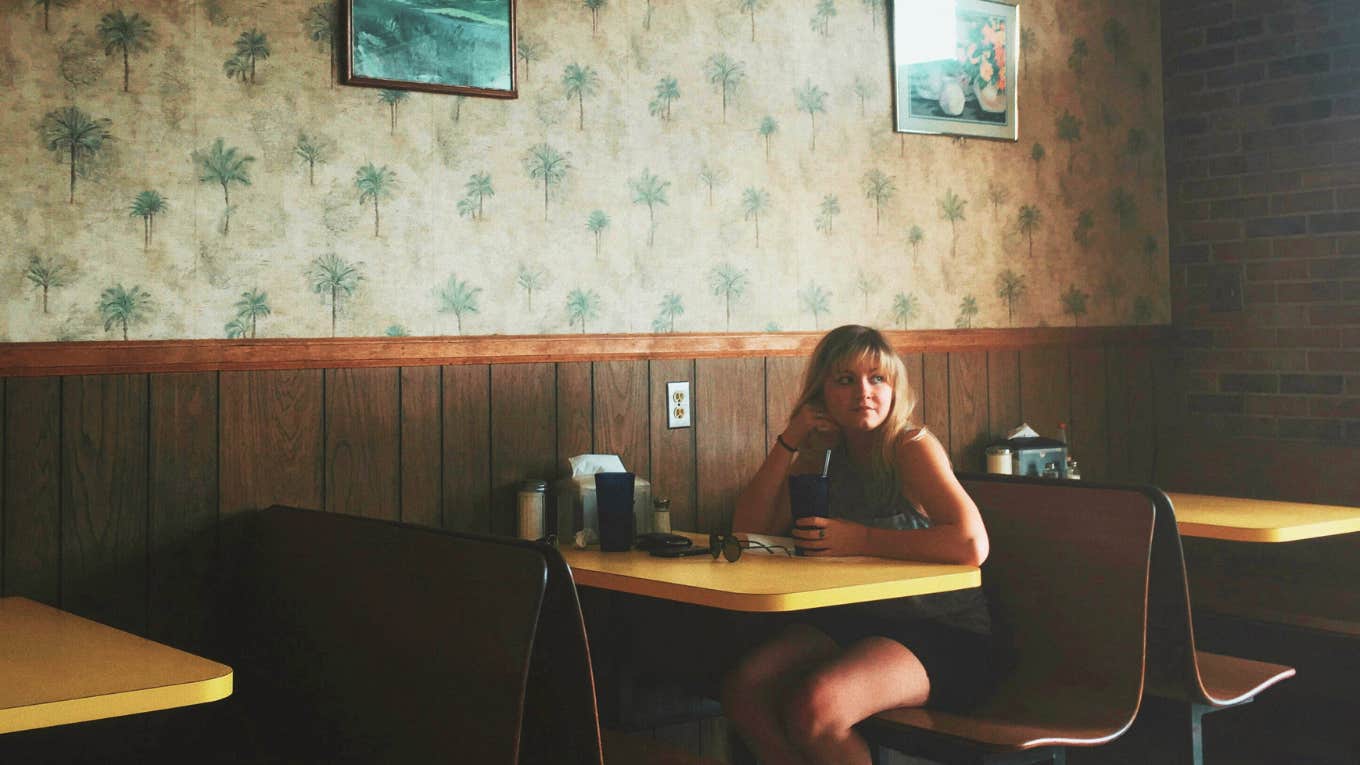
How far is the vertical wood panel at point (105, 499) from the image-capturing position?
9.31 ft

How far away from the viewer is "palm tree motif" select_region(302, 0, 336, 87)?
315 cm

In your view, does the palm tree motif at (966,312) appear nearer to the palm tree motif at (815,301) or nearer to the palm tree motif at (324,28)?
the palm tree motif at (815,301)

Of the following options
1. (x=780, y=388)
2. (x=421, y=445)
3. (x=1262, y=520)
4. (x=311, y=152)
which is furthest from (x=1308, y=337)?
(x=311, y=152)

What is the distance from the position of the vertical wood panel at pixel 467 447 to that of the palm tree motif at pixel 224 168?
2.13 feet

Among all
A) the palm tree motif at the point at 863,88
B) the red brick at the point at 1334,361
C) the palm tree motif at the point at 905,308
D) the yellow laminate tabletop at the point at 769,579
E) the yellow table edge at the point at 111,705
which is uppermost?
the palm tree motif at the point at 863,88

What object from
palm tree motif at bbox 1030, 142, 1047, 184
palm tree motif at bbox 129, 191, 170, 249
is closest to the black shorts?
palm tree motif at bbox 129, 191, 170, 249

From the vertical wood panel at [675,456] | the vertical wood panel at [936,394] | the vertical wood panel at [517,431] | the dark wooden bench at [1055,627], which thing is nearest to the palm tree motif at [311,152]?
the vertical wood panel at [517,431]

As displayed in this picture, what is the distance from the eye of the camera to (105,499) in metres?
2.88

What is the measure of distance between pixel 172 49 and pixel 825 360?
64.4 inches

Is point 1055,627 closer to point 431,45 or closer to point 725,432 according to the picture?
point 725,432

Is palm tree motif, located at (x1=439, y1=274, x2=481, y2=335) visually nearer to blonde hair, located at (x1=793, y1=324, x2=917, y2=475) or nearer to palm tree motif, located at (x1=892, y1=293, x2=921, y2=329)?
blonde hair, located at (x1=793, y1=324, x2=917, y2=475)

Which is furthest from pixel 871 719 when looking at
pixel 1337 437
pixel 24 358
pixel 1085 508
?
pixel 1337 437

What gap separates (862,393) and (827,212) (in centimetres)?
106

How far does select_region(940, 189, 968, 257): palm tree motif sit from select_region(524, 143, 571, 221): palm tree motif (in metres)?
1.36
